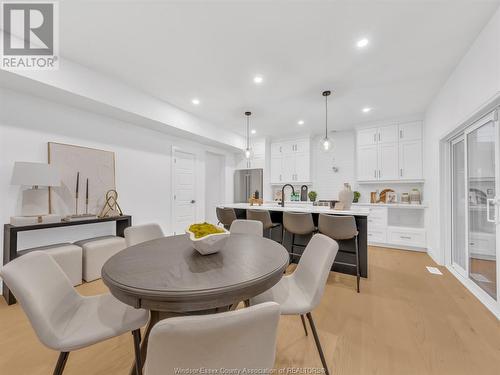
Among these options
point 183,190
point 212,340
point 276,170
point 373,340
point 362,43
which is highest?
point 362,43

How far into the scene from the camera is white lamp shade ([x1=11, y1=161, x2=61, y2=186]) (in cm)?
232

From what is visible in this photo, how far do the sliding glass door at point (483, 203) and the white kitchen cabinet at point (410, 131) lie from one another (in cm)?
181

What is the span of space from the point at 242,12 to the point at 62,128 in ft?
9.19

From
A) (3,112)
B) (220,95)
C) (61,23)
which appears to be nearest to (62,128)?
(3,112)

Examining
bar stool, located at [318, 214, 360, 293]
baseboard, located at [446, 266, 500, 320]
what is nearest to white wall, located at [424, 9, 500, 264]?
baseboard, located at [446, 266, 500, 320]

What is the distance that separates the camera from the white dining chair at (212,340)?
621 millimetres

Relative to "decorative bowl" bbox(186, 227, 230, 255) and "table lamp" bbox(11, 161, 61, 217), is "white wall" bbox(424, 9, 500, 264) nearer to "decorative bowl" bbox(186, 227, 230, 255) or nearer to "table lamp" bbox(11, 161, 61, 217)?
"decorative bowl" bbox(186, 227, 230, 255)

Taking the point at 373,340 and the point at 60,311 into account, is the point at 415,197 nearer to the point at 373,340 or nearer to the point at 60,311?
the point at 373,340

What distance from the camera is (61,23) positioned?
203cm

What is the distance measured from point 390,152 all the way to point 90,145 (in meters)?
5.50

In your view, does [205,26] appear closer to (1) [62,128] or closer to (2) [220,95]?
(2) [220,95]

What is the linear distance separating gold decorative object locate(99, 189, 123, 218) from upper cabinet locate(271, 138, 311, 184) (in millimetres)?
3810

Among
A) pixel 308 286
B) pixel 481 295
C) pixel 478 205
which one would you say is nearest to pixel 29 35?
pixel 308 286

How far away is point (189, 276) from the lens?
3.50 ft
